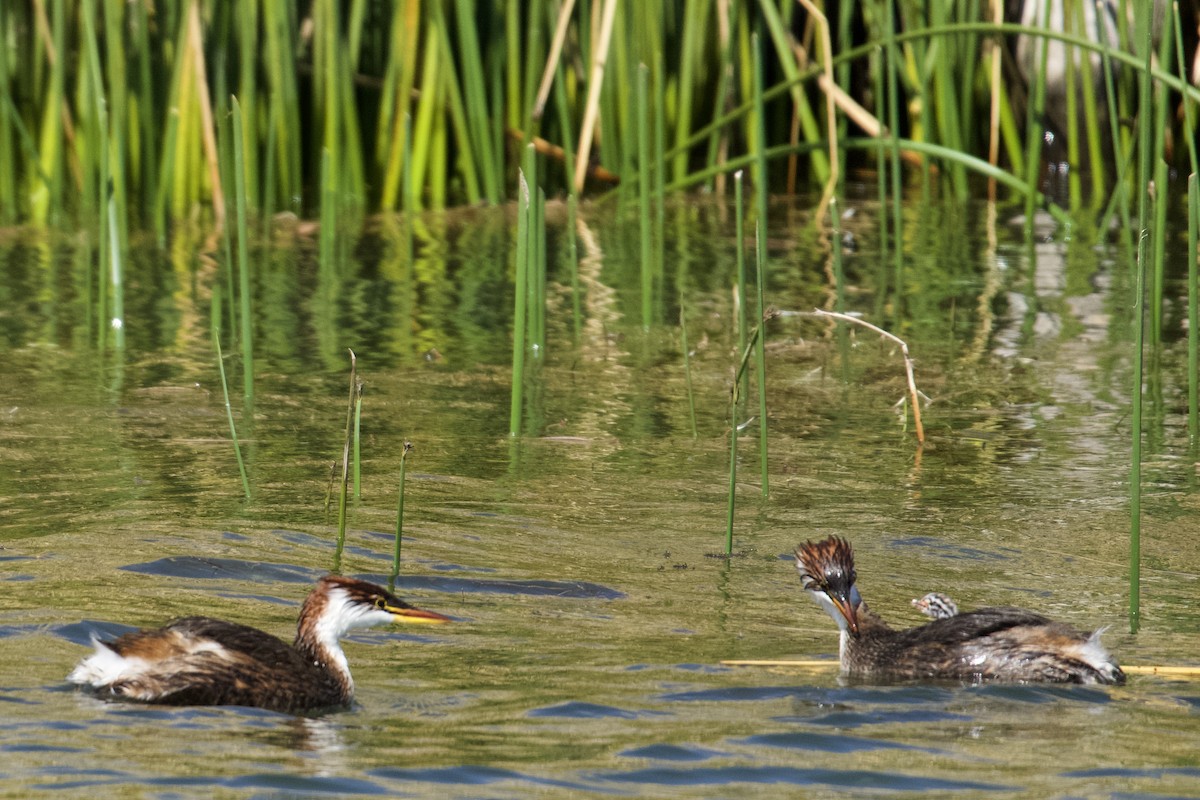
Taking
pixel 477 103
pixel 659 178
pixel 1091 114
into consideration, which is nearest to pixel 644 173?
pixel 659 178

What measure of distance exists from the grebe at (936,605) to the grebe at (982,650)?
0.35 m

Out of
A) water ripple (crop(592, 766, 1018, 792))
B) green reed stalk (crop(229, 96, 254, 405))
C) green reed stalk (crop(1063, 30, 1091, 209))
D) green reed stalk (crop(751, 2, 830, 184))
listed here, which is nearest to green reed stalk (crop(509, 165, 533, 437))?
green reed stalk (crop(229, 96, 254, 405))

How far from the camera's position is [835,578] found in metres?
4.71

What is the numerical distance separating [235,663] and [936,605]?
6.23ft

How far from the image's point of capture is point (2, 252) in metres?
10.3

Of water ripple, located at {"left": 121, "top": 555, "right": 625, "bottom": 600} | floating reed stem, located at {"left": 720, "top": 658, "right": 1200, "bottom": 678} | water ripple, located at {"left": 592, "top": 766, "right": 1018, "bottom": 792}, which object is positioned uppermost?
water ripple, located at {"left": 121, "top": 555, "right": 625, "bottom": 600}

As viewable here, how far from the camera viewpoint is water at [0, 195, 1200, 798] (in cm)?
381

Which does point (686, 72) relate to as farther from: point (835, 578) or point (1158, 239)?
point (835, 578)

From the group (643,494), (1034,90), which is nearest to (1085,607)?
(643,494)

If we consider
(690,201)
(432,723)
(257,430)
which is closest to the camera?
(432,723)

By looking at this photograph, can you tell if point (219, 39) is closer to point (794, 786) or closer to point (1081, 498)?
point (1081, 498)

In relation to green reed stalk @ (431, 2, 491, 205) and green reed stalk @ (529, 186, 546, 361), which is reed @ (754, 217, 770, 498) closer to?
green reed stalk @ (529, 186, 546, 361)

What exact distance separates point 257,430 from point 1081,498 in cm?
298

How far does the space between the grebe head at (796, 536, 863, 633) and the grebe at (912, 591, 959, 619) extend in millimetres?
328
